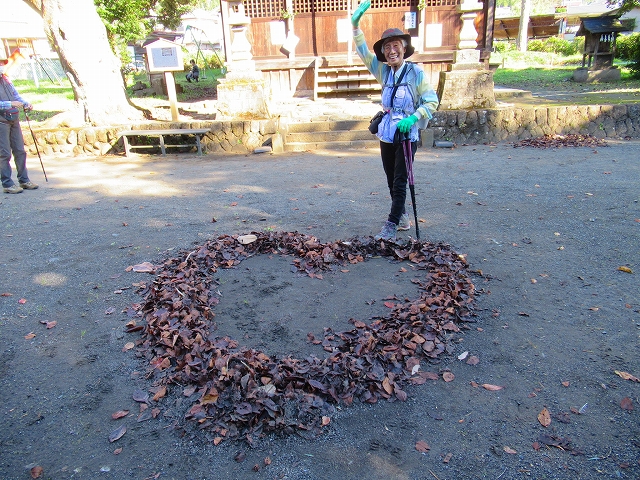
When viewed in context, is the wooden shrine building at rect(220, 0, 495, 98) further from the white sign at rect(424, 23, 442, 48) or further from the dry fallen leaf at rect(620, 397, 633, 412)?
the dry fallen leaf at rect(620, 397, 633, 412)

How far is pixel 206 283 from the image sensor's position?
4074mm

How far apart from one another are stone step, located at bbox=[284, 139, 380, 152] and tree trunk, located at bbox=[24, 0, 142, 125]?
4.27 metres

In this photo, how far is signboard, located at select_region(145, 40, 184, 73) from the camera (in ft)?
34.0

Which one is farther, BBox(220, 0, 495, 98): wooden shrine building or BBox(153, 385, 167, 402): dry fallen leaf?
BBox(220, 0, 495, 98): wooden shrine building

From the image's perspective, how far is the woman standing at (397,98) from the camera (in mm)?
4449

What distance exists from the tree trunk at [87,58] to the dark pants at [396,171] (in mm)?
8464

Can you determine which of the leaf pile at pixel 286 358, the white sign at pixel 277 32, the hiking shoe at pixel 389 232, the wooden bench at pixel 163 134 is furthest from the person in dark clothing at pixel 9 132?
the white sign at pixel 277 32

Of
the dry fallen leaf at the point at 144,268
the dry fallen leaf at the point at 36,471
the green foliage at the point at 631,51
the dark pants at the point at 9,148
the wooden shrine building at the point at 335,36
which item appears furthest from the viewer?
the green foliage at the point at 631,51

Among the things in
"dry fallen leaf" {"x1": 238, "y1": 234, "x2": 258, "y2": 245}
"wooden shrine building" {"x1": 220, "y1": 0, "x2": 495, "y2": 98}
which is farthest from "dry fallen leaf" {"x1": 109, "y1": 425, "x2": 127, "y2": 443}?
"wooden shrine building" {"x1": 220, "y1": 0, "x2": 495, "y2": 98}

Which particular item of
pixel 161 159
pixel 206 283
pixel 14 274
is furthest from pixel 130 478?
pixel 161 159

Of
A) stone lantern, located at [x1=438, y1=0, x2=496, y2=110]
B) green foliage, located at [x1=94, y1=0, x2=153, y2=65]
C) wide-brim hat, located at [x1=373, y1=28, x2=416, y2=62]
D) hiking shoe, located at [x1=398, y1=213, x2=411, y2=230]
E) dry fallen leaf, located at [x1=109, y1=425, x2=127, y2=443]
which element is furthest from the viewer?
green foliage, located at [x1=94, y1=0, x2=153, y2=65]

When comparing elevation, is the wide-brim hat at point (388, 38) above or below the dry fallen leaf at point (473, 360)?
above

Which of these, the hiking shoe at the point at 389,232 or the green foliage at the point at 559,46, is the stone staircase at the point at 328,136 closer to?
the hiking shoe at the point at 389,232

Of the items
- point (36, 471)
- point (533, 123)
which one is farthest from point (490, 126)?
point (36, 471)
